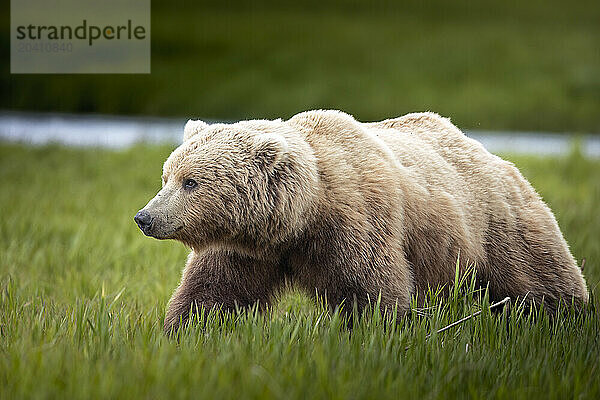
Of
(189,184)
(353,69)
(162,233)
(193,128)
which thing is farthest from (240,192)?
(353,69)

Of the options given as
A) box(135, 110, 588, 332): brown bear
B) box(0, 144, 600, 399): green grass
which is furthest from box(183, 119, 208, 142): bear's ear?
box(0, 144, 600, 399): green grass

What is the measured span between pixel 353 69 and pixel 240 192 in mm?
13882

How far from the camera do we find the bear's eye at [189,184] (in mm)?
3324

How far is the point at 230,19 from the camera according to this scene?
66.9 feet

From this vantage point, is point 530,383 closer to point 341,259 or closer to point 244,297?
point 341,259

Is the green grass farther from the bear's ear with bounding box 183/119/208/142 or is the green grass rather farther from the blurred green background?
the blurred green background

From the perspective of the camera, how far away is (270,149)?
3.32m

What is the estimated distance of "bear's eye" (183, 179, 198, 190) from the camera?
10.9ft

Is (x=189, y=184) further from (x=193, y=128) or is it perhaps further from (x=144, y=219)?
(x=193, y=128)

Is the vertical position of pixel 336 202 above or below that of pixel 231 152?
below

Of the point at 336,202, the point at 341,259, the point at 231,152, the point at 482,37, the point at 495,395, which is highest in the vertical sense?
the point at 482,37

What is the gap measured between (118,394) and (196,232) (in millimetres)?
1025

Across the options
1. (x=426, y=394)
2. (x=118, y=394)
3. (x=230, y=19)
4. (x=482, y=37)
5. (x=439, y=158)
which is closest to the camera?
(x=118, y=394)

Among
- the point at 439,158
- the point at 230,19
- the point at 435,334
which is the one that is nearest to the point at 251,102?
the point at 230,19
